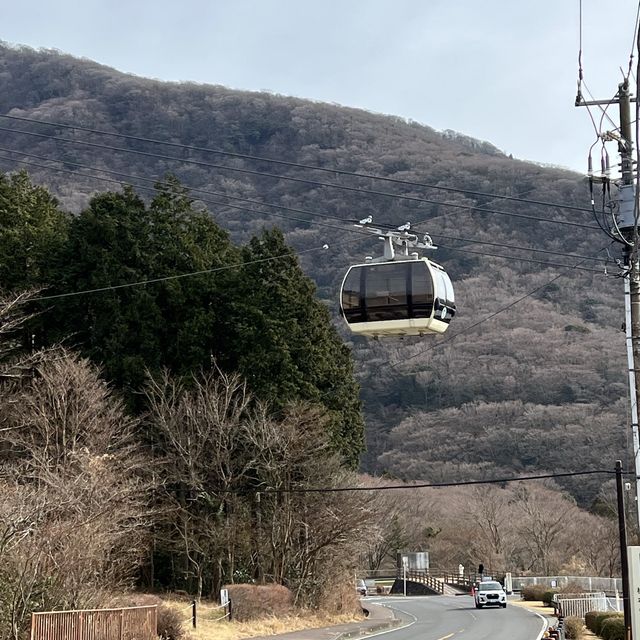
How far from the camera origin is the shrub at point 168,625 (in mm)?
29562

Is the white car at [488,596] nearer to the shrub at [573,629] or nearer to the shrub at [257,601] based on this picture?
the shrub at [257,601]

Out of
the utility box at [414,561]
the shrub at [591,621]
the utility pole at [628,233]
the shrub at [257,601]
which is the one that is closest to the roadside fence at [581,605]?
the shrub at [591,621]

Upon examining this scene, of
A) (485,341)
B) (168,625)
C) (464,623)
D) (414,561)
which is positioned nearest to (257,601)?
(168,625)

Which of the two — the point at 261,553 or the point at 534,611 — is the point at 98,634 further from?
the point at 534,611

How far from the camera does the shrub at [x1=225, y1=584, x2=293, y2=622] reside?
37.6 metres

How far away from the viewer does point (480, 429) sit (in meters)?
118

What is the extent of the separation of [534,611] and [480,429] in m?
Answer: 65.6

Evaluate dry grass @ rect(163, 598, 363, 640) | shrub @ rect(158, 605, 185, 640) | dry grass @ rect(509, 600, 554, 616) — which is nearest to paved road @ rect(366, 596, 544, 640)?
dry grass @ rect(509, 600, 554, 616)

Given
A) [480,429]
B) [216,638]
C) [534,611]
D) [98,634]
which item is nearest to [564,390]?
[480,429]

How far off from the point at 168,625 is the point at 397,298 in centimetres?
1139

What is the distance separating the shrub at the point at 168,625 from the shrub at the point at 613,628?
12234 millimetres

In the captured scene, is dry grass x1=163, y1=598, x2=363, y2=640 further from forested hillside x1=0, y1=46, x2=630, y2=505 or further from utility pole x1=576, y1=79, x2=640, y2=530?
forested hillside x1=0, y1=46, x2=630, y2=505

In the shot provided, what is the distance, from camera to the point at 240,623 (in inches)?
1463

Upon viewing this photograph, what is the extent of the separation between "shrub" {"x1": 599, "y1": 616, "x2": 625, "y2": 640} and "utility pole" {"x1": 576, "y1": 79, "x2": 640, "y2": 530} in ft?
35.8
